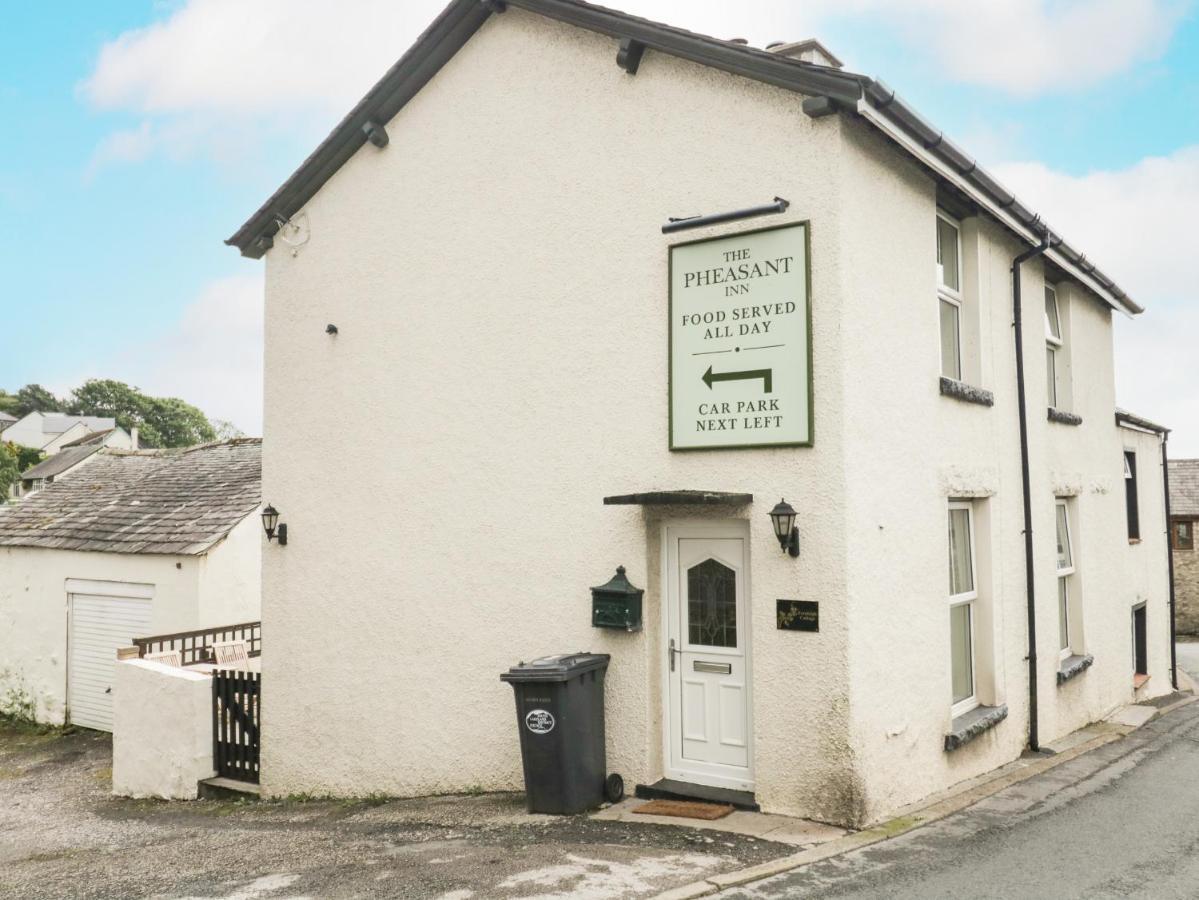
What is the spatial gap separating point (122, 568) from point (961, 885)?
14687mm

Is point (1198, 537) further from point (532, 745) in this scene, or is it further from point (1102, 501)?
point (532, 745)

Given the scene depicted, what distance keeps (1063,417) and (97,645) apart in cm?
1557

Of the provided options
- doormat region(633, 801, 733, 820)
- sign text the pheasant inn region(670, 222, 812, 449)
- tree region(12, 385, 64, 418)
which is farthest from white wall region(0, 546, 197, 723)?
tree region(12, 385, 64, 418)

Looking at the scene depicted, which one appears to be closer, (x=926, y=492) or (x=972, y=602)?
(x=926, y=492)

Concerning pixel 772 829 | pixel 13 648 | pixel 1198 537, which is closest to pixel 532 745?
pixel 772 829

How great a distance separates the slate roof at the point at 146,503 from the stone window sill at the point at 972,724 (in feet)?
38.6

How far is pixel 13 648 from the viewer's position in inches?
695

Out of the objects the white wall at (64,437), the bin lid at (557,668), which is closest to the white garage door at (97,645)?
the bin lid at (557,668)

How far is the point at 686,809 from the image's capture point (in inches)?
293

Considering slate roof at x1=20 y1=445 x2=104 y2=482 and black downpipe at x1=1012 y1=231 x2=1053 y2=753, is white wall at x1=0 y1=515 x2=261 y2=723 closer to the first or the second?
black downpipe at x1=1012 y1=231 x2=1053 y2=753

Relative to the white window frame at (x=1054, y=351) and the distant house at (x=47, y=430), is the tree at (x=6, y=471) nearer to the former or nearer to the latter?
the distant house at (x=47, y=430)

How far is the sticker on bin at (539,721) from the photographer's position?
7.54 m

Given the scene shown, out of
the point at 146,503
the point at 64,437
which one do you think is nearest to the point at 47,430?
the point at 64,437

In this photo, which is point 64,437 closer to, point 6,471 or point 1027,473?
point 6,471
